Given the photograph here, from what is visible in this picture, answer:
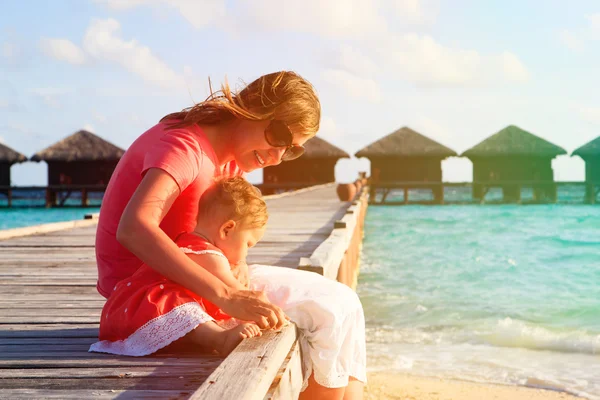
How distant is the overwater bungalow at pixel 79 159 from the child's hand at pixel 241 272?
116ft

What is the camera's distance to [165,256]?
2100 millimetres

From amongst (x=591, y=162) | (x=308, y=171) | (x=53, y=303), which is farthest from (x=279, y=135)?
(x=591, y=162)

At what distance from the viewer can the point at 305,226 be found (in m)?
8.86

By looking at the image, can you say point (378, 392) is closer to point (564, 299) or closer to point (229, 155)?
point (229, 155)

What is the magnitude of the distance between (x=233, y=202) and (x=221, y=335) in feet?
1.43

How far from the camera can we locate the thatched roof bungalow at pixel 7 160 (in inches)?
1441

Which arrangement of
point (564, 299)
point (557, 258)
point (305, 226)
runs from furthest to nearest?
point (557, 258) < point (564, 299) < point (305, 226)

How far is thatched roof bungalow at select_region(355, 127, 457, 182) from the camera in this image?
37.1 m

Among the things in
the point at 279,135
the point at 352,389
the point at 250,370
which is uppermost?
the point at 279,135

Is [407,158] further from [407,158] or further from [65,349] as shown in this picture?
[65,349]

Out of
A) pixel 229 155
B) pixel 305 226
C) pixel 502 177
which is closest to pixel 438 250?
pixel 305 226

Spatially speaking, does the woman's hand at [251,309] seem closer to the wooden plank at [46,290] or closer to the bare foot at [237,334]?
the bare foot at [237,334]

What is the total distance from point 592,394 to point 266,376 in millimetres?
4481

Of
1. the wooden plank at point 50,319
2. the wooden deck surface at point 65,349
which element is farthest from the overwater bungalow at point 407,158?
the wooden plank at point 50,319
